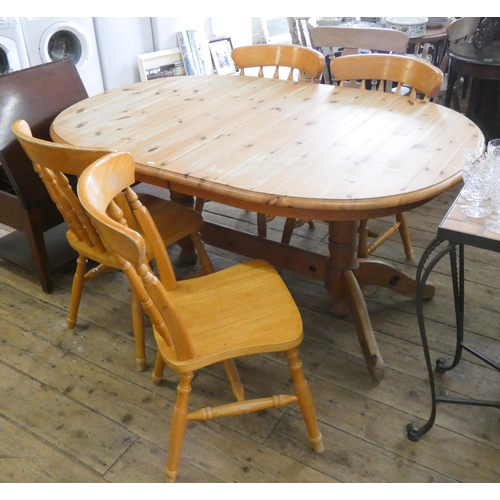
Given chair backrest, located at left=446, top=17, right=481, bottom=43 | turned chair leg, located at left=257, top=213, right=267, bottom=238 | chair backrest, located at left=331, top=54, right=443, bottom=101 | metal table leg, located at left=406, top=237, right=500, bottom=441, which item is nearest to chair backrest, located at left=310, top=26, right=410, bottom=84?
chair backrest, located at left=331, top=54, right=443, bottom=101

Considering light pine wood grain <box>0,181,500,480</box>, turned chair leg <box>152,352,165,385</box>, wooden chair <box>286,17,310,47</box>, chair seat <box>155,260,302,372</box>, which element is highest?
wooden chair <box>286,17,310,47</box>

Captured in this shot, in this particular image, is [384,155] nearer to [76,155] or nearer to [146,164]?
[146,164]

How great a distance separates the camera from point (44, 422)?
63.6 inches

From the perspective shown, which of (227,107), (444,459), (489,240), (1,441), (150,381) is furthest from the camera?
(227,107)

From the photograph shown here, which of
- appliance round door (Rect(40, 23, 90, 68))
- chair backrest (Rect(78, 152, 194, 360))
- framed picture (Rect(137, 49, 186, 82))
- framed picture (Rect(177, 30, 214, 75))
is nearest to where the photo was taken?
chair backrest (Rect(78, 152, 194, 360))

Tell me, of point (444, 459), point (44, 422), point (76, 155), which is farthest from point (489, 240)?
point (44, 422)

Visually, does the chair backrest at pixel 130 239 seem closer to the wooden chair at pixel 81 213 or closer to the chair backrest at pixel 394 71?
the wooden chair at pixel 81 213

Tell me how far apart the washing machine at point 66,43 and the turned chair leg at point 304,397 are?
257 centimetres

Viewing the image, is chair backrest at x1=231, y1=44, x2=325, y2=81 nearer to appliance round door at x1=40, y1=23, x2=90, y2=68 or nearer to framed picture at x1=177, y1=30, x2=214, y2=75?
appliance round door at x1=40, y1=23, x2=90, y2=68

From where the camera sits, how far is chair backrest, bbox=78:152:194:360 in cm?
100

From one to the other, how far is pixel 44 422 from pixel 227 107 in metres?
1.27

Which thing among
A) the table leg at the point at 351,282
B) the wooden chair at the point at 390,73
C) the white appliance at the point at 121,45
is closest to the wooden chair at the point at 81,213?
the table leg at the point at 351,282

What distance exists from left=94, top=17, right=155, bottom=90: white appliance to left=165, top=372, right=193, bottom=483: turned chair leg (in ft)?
8.54

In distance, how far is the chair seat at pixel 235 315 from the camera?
4.18 ft
